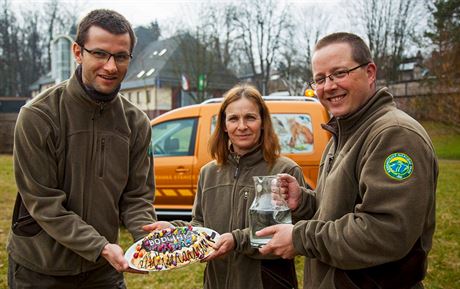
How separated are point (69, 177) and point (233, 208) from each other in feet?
3.38

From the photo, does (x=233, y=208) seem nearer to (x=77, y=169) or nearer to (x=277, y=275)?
(x=277, y=275)

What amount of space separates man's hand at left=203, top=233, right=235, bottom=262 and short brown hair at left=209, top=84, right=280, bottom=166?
631mm

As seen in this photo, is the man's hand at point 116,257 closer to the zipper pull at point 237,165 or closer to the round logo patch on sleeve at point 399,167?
the zipper pull at point 237,165

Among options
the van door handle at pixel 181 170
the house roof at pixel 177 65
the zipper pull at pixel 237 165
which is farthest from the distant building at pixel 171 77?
the zipper pull at pixel 237 165

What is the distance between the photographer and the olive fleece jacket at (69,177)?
245 centimetres

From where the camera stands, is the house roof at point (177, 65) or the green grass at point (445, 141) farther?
the house roof at point (177, 65)

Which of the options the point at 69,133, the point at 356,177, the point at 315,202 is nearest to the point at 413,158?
the point at 356,177

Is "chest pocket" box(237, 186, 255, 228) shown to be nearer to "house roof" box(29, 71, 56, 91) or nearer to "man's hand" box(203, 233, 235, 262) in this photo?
"man's hand" box(203, 233, 235, 262)

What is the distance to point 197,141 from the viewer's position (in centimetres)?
711

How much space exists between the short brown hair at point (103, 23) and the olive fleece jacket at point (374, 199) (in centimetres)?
135

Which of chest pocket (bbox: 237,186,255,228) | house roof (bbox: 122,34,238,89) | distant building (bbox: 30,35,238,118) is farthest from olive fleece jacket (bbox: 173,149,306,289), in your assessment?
house roof (bbox: 122,34,238,89)

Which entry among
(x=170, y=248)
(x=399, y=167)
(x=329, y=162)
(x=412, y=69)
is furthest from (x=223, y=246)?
(x=412, y=69)

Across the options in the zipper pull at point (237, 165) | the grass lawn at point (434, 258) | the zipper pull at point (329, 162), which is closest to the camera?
the zipper pull at point (329, 162)

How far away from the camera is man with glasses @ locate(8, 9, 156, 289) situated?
8.04ft
